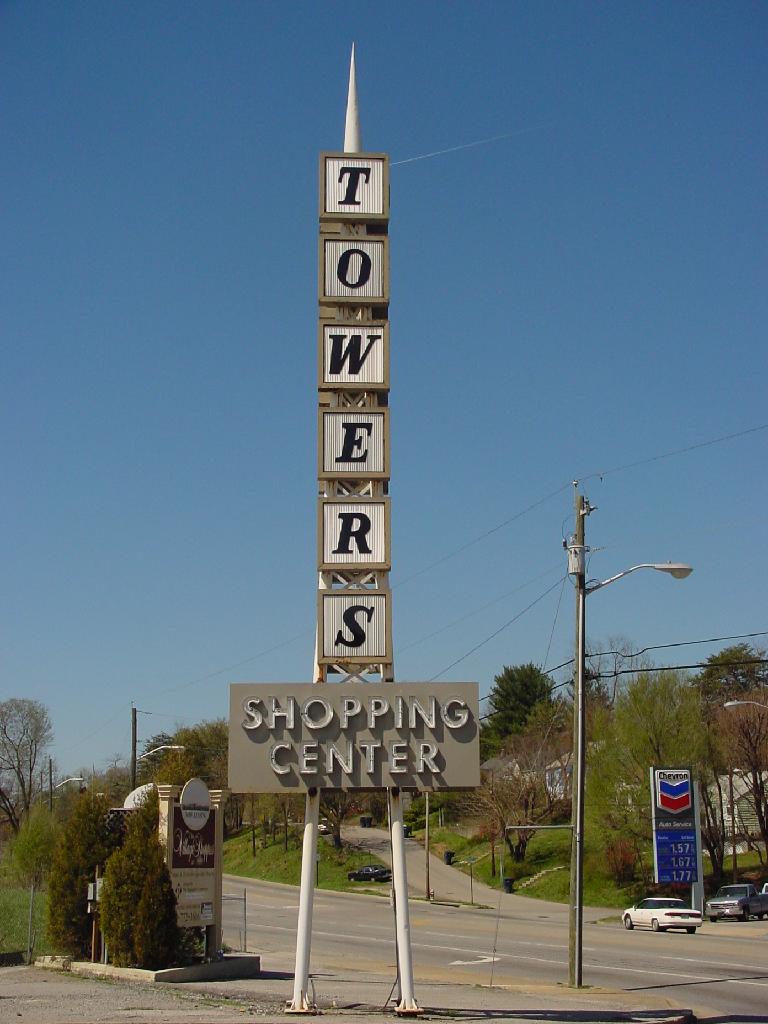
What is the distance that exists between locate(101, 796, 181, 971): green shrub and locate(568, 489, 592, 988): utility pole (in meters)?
7.68

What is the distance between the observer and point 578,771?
23.4 metres

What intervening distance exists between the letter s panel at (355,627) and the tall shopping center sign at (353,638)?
15 millimetres

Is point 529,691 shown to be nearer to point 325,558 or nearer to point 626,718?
point 626,718

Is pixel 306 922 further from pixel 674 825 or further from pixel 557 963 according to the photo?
pixel 674 825

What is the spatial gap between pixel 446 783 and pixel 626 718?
41395 millimetres

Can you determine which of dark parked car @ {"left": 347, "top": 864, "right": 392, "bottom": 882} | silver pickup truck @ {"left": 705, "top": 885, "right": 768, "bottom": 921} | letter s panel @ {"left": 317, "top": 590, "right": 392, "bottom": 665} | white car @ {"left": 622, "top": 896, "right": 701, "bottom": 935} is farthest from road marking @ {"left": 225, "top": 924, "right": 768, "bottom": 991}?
dark parked car @ {"left": 347, "top": 864, "right": 392, "bottom": 882}

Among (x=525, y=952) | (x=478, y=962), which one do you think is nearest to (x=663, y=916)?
(x=525, y=952)

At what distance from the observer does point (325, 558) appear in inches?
720

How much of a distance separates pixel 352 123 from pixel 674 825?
32.5 meters

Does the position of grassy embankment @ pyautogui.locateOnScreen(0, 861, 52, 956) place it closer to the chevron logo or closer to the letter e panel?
the letter e panel

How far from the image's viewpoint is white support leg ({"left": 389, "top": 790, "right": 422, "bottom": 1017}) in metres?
16.3

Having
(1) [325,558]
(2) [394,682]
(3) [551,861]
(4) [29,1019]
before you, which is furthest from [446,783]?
(3) [551,861]

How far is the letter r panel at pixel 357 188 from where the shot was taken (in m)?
19.5

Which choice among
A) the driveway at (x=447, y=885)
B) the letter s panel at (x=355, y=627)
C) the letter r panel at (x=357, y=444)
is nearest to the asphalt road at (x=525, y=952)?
the driveway at (x=447, y=885)
